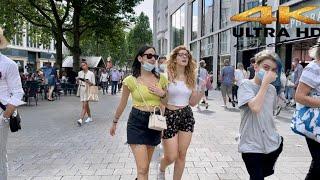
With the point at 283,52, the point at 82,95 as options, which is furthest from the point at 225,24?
the point at 82,95

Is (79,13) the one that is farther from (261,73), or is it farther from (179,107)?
(261,73)

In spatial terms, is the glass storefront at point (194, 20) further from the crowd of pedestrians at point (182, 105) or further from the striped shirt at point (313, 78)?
the striped shirt at point (313, 78)

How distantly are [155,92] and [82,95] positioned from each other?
7028 millimetres

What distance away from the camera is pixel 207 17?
1340 inches

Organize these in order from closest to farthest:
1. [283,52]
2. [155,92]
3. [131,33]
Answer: [155,92]
[283,52]
[131,33]

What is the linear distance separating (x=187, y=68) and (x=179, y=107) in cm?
51

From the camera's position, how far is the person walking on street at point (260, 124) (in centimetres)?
Answer: 379

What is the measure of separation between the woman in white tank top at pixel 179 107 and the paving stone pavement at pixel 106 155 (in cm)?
103

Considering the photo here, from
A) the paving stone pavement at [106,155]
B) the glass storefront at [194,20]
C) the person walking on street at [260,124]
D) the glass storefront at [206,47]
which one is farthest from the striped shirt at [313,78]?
the glass storefront at [194,20]

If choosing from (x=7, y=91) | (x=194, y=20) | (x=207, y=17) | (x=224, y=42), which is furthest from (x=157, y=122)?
(x=194, y=20)

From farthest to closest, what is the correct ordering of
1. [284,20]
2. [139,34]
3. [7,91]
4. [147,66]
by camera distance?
[139,34], [284,20], [147,66], [7,91]

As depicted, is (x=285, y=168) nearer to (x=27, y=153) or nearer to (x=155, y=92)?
(x=155, y=92)

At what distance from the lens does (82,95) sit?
11.1 metres

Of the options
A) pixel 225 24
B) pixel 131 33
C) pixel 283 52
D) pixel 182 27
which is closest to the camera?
pixel 283 52
